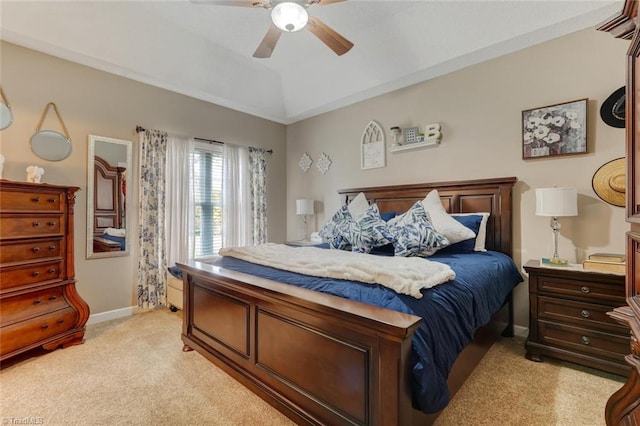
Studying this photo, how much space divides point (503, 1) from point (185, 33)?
3360 millimetres

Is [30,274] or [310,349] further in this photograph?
[30,274]

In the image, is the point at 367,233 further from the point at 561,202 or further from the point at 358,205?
the point at 561,202

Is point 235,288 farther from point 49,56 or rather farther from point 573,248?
point 49,56

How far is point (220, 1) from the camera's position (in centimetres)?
206

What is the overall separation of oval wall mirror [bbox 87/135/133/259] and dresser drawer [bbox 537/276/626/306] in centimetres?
421

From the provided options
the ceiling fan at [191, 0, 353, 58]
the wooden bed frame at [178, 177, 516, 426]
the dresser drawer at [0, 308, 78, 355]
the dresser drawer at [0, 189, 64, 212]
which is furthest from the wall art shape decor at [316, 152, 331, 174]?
the dresser drawer at [0, 308, 78, 355]

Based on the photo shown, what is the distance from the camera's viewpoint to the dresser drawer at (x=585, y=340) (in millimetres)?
2029

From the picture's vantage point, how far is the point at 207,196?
421 cm

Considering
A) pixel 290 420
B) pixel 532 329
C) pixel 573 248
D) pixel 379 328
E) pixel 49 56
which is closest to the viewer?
pixel 379 328

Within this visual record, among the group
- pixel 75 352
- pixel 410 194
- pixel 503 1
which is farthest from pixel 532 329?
pixel 75 352

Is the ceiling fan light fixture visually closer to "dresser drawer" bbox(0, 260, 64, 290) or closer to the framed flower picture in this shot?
the framed flower picture

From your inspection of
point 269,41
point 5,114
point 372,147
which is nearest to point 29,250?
point 5,114

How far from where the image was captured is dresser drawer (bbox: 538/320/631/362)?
2029mm

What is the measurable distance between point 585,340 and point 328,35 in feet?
10.1
